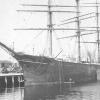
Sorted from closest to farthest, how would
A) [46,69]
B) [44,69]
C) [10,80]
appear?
[44,69] < [46,69] < [10,80]

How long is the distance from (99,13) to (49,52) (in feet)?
67.7

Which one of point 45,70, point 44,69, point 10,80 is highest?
point 44,69

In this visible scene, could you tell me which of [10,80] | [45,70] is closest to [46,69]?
[45,70]

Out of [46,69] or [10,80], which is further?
[10,80]

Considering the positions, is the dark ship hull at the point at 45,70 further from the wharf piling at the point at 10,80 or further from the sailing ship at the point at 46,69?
the wharf piling at the point at 10,80

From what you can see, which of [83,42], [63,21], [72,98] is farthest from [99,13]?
[72,98]

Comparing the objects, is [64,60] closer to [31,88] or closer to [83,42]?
[31,88]

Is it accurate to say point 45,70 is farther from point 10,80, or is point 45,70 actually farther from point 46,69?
point 10,80

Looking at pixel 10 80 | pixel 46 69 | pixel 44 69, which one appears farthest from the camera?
pixel 10 80

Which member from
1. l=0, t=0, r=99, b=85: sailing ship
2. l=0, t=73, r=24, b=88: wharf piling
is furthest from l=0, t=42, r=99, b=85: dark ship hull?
l=0, t=73, r=24, b=88: wharf piling

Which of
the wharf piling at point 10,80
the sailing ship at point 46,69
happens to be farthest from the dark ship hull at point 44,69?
the wharf piling at point 10,80

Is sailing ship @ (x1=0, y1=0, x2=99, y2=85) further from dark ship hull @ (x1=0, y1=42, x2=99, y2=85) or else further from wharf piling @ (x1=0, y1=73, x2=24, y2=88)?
wharf piling @ (x1=0, y1=73, x2=24, y2=88)

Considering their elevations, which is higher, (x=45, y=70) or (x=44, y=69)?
(x=44, y=69)

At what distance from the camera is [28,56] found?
1882 inches
